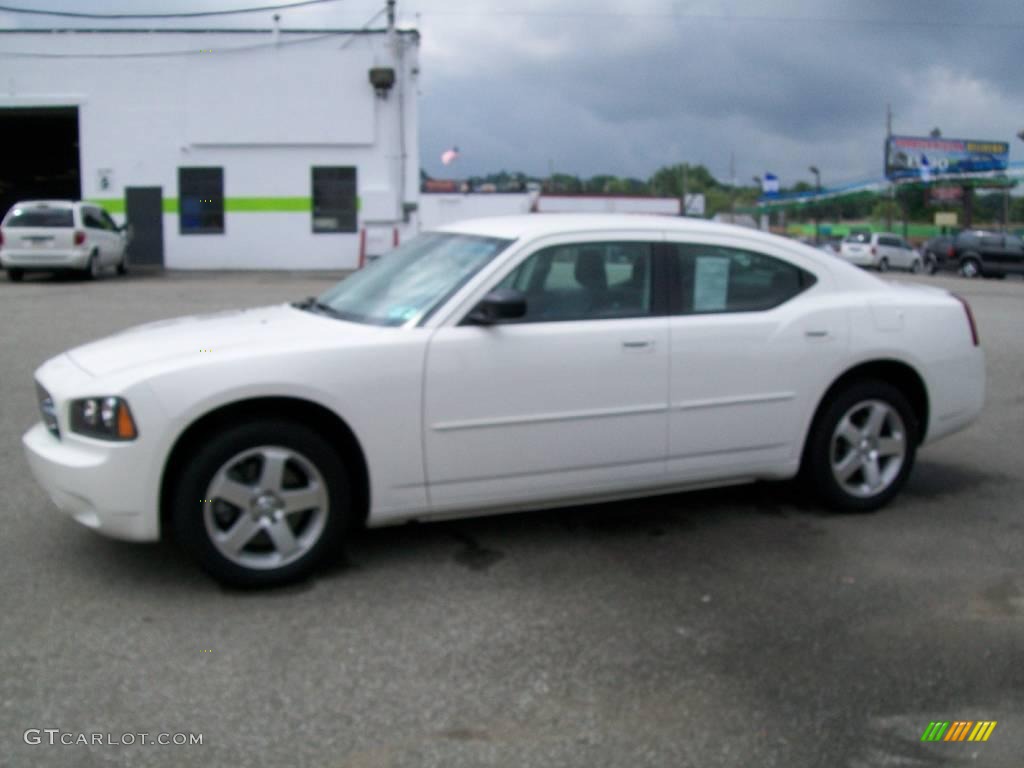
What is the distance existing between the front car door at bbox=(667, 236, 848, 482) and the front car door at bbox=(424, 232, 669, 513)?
13cm

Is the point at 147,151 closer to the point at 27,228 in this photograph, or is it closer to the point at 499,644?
the point at 27,228

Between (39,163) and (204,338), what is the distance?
39973 mm

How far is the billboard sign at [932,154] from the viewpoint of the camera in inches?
1997

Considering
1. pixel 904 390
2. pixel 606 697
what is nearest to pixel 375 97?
pixel 904 390

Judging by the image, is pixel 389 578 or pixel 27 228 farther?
pixel 27 228

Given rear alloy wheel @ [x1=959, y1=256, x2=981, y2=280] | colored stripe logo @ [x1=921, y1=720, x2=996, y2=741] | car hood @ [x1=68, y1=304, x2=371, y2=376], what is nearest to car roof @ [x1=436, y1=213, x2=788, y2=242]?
car hood @ [x1=68, y1=304, x2=371, y2=376]

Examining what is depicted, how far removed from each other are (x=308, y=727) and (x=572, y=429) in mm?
1980

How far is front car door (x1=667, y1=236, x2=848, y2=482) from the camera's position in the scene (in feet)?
17.3

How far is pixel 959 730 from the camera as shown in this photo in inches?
140

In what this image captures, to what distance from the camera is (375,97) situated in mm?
27984

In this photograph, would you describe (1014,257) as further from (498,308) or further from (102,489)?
(102,489)

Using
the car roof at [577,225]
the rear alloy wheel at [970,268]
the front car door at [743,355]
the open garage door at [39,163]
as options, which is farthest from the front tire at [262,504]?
the rear alloy wheel at [970,268]
